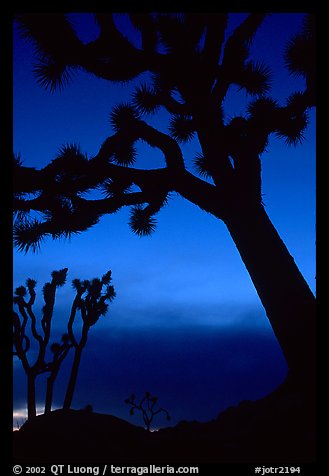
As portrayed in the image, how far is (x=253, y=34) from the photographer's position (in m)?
6.28

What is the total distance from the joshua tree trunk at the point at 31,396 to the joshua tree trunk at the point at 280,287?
8.41 m

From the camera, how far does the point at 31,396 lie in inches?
446

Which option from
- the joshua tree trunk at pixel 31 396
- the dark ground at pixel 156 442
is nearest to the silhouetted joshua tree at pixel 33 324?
the joshua tree trunk at pixel 31 396

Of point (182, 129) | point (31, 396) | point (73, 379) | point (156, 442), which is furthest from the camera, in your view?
point (73, 379)

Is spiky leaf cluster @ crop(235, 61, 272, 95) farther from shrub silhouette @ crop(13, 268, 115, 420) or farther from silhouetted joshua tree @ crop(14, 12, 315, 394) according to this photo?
shrub silhouette @ crop(13, 268, 115, 420)

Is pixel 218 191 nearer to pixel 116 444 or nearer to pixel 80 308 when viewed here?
pixel 116 444

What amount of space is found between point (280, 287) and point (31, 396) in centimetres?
880

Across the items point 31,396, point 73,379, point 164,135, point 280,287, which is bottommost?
point 280,287

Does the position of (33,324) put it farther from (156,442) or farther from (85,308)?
(156,442)

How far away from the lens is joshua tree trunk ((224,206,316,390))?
465 centimetres

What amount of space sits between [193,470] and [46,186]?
4078 millimetres

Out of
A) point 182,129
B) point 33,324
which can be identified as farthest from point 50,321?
point 182,129

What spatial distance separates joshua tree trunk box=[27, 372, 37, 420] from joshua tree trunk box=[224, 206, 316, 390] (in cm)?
841

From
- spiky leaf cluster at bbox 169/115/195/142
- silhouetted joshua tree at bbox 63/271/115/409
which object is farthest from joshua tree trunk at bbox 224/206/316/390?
silhouetted joshua tree at bbox 63/271/115/409
